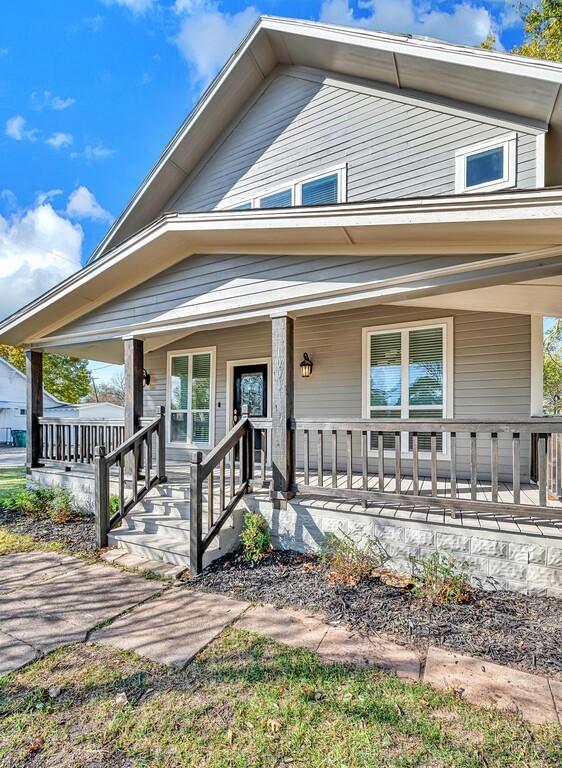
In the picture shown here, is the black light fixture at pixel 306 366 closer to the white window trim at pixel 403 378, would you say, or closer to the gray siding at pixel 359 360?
the gray siding at pixel 359 360

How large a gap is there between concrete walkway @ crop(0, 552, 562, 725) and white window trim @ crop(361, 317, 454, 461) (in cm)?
365

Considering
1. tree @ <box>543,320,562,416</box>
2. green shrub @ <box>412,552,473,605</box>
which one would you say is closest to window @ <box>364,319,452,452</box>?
green shrub @ <box>412,552,473,605</box>

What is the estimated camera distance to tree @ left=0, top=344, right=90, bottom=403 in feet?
85.9

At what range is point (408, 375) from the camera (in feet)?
21.4

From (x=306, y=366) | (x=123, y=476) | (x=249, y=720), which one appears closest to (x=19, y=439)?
(x=123, y=476)

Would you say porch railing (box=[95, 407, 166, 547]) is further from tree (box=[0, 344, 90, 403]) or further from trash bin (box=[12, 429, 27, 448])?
tree (box=[0, 344, 90, 403])

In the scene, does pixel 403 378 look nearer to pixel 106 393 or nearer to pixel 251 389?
pixel 251 389

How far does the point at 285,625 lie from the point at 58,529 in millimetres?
4375

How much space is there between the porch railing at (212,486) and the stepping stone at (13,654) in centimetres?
155

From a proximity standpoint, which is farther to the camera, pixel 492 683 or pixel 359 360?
pixel 359 360

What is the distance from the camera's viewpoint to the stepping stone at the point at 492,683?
2330mm

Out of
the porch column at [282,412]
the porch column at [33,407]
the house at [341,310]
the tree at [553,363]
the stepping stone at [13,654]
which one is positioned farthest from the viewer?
the tree at [553,363]

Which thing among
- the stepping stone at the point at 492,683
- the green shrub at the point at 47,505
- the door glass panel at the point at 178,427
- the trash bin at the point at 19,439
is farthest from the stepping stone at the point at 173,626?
the trash bin at the point at 19,439

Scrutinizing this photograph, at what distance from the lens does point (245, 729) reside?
2172 millimetres
